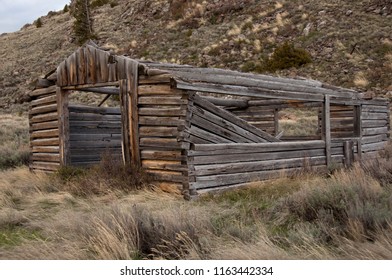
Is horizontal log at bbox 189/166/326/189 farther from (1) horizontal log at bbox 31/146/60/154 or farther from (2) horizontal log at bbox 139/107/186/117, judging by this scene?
(1) horizontal log at bbox 31/146/60/154

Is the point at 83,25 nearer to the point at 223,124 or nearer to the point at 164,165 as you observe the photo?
the point at 223,124

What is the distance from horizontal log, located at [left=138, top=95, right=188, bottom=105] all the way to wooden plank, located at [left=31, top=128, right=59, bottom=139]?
121 inches

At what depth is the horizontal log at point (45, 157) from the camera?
1066 cm

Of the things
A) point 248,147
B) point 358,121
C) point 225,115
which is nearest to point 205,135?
point 225,115

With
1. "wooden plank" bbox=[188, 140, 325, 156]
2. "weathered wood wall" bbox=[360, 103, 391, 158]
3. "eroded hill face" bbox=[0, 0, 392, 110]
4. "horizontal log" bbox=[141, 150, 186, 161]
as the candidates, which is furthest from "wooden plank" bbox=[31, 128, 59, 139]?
"eroded hill face" bbox=[0, 0, 392, 110]

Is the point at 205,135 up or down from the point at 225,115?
down

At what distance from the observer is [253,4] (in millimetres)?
32531

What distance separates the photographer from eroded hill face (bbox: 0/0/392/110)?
23.5 meters

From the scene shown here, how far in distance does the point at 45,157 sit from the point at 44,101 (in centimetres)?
139

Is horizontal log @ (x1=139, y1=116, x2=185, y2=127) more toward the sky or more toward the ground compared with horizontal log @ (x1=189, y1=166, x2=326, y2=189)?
more toward the sky

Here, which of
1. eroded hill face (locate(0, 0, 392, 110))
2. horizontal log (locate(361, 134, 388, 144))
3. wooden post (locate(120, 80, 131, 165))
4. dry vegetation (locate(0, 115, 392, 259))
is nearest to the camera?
dry vegetation (locate(0, 115, 392, 259))

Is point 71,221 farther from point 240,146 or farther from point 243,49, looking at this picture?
point 243,49

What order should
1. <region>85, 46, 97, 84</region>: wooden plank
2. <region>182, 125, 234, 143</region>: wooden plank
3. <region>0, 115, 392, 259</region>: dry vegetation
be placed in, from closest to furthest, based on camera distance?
1. <region>0, 115, 392, 259</region>: dry vegetation
2. <region>182, 125, 234, 143</region>: wooden plank
3. <region>85, 46, 97, 84</region>: wooden plank

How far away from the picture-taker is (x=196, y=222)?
517 cm
